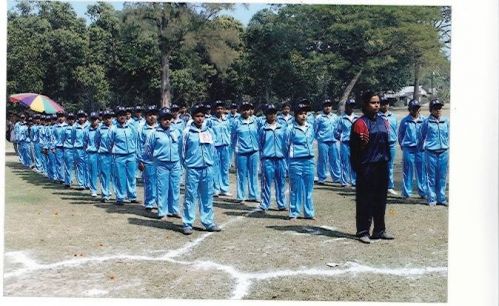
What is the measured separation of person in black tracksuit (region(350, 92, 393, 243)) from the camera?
22.8ft

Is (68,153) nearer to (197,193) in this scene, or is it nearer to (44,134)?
(44,134)

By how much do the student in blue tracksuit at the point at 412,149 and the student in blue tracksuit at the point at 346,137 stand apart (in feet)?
4.32

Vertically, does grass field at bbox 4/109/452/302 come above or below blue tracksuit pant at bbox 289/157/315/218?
below

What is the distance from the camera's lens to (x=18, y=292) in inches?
222

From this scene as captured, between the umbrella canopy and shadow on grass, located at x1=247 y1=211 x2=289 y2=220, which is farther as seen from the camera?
the umbrella canopy

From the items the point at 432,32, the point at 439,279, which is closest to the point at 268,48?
the point at 432,32

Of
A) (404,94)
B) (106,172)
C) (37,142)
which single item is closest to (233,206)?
(106,172)

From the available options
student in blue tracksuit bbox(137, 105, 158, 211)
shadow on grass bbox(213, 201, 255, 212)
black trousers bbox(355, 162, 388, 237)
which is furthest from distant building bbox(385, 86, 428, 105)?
black trousers bbox(355, 162, 388, 237)

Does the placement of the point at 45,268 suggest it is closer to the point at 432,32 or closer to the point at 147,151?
the point at 147,151

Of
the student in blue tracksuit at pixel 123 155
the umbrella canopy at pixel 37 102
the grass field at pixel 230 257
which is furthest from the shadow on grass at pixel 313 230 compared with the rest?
the umbrella canopy at pixel 37 102

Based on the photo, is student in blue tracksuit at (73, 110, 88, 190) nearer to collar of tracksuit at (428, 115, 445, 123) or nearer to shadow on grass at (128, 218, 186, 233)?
shadow on grass at (128, 218, 186, 233)

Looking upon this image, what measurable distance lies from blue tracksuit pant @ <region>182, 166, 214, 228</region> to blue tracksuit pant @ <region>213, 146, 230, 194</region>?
2802 mm

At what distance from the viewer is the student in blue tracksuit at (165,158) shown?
830cm

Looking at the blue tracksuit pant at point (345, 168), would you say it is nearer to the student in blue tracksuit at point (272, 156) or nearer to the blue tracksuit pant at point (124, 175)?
the student in blue tracksuit at point (272, 156)
